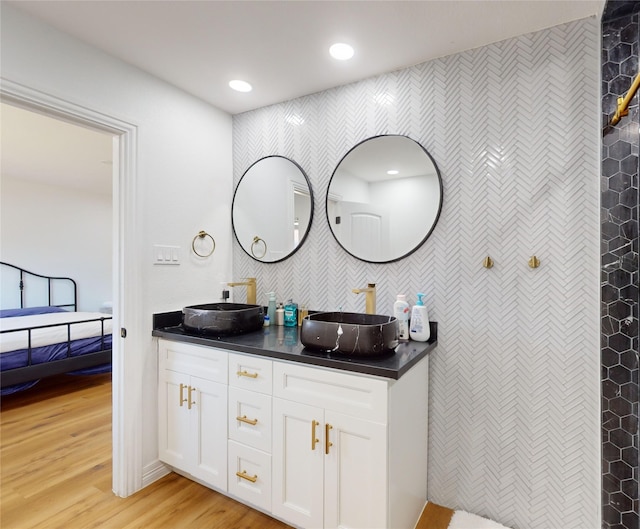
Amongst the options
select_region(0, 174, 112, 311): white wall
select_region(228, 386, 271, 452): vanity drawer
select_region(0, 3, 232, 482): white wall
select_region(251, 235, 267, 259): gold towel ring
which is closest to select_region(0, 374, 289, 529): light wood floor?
select_region(0, 3, 232, 482): white wall

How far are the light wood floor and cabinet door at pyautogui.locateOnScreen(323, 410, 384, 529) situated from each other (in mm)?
395

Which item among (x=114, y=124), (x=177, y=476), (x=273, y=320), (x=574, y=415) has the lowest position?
(x=177, y=476)

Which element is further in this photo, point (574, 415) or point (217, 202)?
point (217, 202)

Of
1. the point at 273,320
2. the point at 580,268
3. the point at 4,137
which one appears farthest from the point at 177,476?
the point at 4,137

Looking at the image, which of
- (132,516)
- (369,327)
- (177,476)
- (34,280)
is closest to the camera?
(369,327)

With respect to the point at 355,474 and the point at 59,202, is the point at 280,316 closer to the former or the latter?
the point at 355,474

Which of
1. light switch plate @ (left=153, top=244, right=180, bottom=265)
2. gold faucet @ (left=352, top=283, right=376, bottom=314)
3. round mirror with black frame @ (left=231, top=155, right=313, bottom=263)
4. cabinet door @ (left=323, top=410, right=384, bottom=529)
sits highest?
round mirror with black frame @ (left=231, top=155, right=313, bottom=263)

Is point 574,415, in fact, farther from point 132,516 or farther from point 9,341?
point 9,341

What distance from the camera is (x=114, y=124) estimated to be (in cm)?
181

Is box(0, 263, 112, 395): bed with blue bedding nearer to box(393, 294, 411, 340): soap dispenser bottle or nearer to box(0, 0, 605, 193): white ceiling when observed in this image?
box(0, 0, 605, 193): white ceiling

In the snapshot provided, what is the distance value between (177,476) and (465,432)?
165cm

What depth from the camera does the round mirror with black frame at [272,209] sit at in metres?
2.23

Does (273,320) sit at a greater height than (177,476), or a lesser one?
greater

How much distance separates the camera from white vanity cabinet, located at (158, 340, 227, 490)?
179cm
